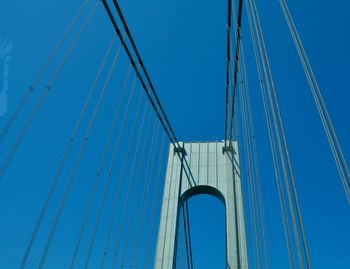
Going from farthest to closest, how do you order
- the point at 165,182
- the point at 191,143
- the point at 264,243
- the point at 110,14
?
1. the point at 191,143
2. the point at 165,182
3. the point at 110,14
4. the point at 264,243

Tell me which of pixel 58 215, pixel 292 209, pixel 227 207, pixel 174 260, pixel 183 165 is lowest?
pixel 292 209

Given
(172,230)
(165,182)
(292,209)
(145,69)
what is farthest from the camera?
(165,182)

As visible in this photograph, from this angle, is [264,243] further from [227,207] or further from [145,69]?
[145,69]

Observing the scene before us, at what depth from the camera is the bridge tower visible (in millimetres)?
5380

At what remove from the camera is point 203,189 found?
6676 millimetres

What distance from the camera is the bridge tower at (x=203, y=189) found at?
17.6ft

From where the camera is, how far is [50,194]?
8.50 ft

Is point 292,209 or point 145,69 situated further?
point 145,69

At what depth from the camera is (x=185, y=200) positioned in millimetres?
6707

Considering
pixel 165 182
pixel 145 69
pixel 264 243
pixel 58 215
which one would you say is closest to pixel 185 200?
pixel 165 182

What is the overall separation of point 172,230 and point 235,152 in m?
2.37

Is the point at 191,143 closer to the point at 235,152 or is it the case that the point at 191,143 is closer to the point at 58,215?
the point at 235,152

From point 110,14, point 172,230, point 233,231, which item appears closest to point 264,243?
point 233,231

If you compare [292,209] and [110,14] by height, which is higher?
[110,14]
